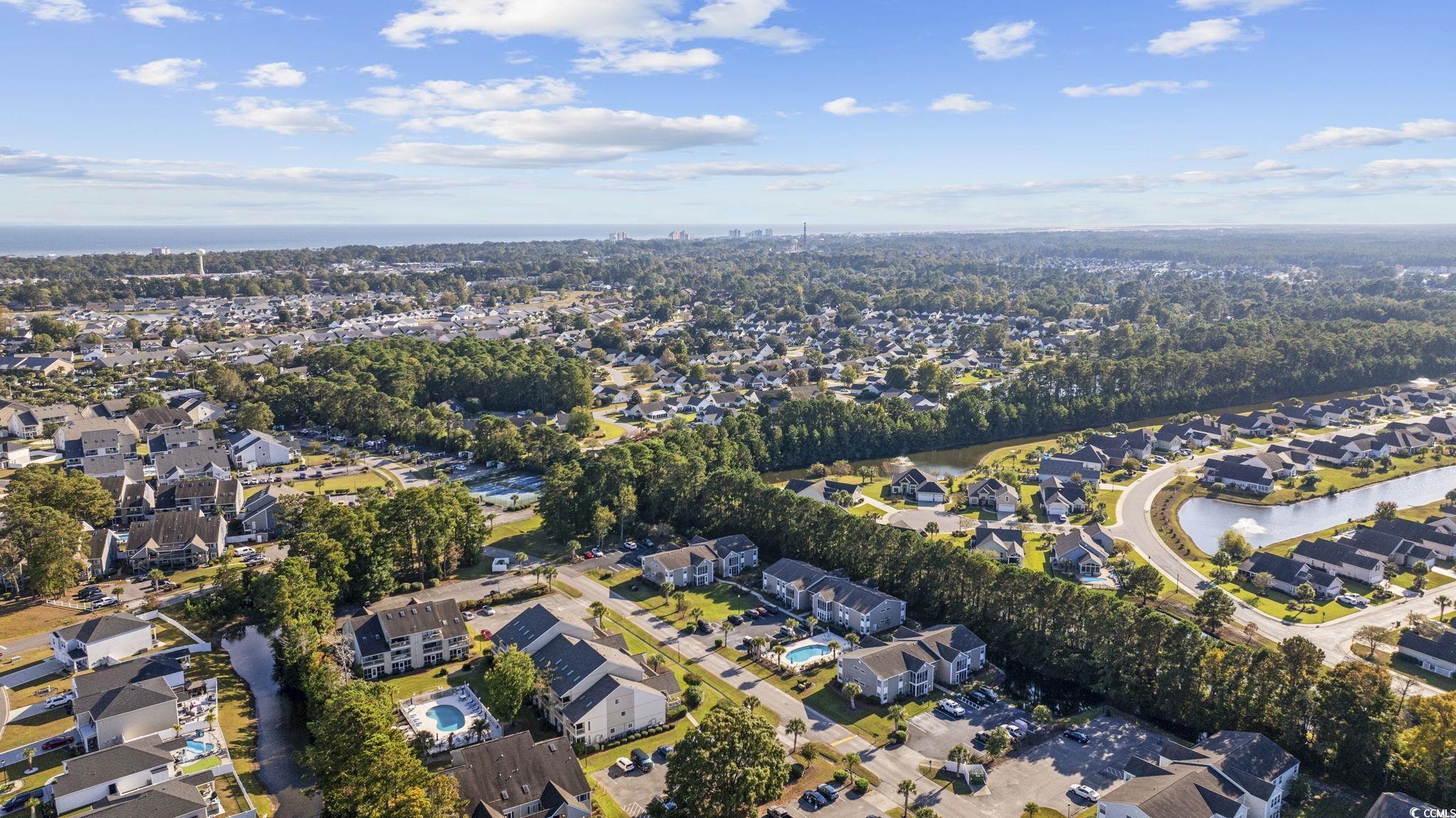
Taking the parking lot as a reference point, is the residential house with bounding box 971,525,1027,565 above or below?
above

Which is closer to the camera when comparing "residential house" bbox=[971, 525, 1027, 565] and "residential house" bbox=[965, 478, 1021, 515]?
"residential house" bbox=[971, 525, 1027, 565]

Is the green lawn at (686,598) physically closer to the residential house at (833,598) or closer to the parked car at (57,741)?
the residential house at (833,598)

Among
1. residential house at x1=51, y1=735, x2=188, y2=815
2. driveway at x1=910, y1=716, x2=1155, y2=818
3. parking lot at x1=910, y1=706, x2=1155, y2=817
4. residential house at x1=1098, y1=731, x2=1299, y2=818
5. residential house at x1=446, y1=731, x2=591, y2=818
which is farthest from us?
parking lot at x1=910, y1=706, x2=1155, y2=817

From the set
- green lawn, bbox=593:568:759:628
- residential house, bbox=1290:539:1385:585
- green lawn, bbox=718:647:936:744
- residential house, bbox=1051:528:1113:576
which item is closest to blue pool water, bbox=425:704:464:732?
green lawn, bbox=593:568:759:628

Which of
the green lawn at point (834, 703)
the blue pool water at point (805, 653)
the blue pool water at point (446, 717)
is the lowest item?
the green lawn at point (834, 703)

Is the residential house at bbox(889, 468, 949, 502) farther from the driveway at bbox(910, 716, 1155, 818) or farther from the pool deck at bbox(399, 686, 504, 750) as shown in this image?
the pool deck at bbox(399, 686, 504, 750)

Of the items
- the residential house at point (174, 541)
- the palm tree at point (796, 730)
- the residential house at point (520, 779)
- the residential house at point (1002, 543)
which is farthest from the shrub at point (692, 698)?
the residential house at point (174, 541)

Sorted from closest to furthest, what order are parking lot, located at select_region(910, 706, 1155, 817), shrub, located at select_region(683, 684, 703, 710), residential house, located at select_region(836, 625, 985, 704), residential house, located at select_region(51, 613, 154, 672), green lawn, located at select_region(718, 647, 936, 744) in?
parking lot, located at select_region(910, 706, 1155, 817)
green lawn, located at select_region(718, 647, 936, 744)
shrub, located at select_region(683, 684, 703, 710)
residential house, located at select_region(836, 625, 985, 704)
residential house, located at select_region(51, 613, 154, 672)
